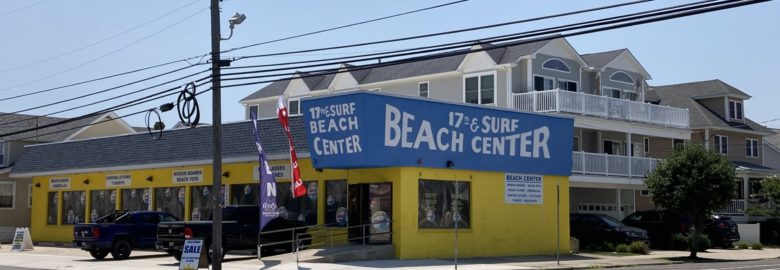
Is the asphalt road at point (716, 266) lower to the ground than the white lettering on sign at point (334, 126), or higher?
lower

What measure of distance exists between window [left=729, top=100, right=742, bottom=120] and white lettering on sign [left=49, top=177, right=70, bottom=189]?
36473mm

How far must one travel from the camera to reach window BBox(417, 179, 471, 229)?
2838cm

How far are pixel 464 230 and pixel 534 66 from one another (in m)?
15.3

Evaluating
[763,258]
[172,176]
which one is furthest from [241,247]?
[763,258]

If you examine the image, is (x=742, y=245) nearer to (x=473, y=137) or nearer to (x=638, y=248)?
(x=638, y=248)

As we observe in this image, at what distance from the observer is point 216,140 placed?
24.1m

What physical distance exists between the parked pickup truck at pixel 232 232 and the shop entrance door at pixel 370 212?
1725mm

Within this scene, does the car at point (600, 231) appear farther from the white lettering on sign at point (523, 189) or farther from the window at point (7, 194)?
the window at point (7, 194)

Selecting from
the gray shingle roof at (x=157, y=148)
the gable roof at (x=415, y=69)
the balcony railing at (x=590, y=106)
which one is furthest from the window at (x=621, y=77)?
the gray shingle roof at (x=157, y=148)

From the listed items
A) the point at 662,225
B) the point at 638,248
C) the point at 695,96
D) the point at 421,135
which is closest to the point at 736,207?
the point at 695,96

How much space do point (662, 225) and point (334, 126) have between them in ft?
53.2

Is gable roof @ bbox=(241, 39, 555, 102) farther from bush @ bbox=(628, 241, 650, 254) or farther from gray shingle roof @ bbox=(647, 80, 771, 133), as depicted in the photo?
gray shingle roof @ bbox=(647, 80, 771, 133)

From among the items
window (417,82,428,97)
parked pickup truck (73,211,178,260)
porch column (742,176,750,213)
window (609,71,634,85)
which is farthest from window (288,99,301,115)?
porch column (742,176,750,213)

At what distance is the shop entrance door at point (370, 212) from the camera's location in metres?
28.1
